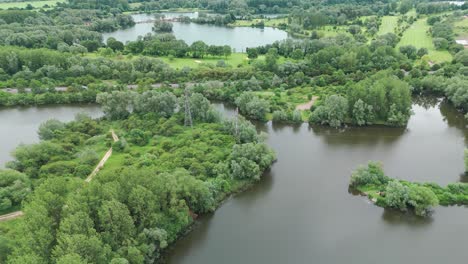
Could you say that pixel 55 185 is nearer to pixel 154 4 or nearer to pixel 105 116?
pixel 105 116

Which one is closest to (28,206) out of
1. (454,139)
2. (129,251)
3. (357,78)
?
(129,251)

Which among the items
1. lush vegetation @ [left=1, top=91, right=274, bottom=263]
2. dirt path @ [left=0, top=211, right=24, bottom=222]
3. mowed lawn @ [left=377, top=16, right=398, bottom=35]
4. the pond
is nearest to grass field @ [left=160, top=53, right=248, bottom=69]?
the pond

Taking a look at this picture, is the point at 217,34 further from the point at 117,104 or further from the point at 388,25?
the point at 117,104

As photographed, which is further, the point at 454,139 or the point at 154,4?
the point at 154,4

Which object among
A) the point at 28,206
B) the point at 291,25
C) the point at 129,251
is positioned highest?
the point at 291,25

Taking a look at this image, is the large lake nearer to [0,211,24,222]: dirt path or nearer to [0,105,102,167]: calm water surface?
[0,105,102,167]: calm water surface

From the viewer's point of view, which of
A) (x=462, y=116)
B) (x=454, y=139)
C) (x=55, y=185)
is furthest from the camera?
(x=462, y=116)

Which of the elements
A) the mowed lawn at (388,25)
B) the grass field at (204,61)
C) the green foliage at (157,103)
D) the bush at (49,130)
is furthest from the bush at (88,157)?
Answer: the mowed lawn at (388,25)
